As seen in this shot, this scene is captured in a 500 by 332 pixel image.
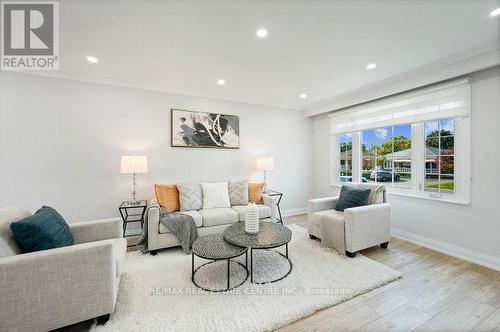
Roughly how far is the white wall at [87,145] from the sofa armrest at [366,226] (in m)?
2.28

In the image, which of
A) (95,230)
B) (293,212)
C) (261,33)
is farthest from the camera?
(293,212)

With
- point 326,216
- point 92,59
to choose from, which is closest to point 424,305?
point 326,216

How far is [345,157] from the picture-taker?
4.57 m

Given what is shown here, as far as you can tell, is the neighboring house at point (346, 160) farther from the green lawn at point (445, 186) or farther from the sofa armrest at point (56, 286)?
the sofa armrest at point (56, 286)

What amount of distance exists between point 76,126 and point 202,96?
1983 millimetres

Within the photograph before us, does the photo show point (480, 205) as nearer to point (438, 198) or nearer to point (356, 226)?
point (438, 198)

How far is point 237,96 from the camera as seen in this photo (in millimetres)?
4098

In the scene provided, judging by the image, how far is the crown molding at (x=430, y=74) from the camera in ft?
7.89

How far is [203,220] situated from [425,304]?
2.51 meters

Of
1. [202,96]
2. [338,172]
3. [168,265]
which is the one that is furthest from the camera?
[338,172]

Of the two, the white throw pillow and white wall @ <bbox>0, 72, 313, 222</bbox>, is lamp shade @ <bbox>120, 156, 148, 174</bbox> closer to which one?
white wall @ <bbox>0, 72, 313, 222</bbox>

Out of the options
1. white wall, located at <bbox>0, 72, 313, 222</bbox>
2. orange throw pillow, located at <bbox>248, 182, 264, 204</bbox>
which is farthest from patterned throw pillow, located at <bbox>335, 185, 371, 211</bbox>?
white wall, located at <bbox>0, 72, 313, 222</bbox>

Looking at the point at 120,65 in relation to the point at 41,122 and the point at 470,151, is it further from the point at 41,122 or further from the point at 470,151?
the point at 470,151

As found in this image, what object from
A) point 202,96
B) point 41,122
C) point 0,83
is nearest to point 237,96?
point 202,96
